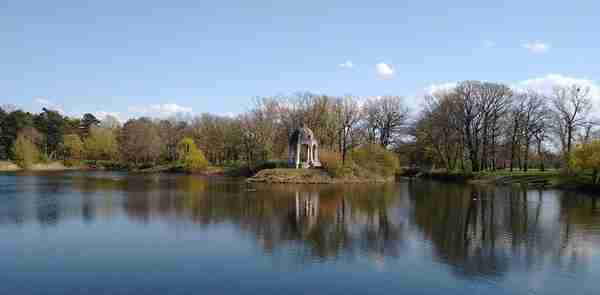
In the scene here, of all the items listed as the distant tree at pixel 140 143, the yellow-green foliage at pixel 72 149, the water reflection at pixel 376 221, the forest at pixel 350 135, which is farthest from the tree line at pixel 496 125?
the yellow-green foliage at pixel 72 149

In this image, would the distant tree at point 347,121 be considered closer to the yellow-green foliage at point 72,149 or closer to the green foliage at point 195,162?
the green foliage at point 195,162

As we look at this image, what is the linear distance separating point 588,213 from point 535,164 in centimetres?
4406

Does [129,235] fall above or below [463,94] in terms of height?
→ below

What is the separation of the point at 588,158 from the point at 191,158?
49.8m

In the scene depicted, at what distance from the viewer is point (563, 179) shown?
41.9m

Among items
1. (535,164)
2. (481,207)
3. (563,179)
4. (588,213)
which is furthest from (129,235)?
(535,164)

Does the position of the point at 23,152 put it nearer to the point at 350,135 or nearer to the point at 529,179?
the point at 350,135

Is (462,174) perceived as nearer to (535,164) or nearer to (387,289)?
(535,164)

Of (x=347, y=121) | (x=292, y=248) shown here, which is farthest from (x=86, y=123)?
(x=292, y=248)

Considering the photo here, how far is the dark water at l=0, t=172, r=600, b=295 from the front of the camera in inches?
453

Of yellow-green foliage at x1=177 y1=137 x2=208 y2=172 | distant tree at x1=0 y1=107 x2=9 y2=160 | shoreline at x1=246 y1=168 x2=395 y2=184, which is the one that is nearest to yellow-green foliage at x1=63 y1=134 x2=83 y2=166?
distant tree at x1=0 y1=107 x2=9 y2=160

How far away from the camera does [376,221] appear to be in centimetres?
2152

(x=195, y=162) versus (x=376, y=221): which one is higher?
(x=195, y=162)

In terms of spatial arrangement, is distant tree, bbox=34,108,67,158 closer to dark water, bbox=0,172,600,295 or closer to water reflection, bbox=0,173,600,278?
water reflection, bbox=0,173,600,278
